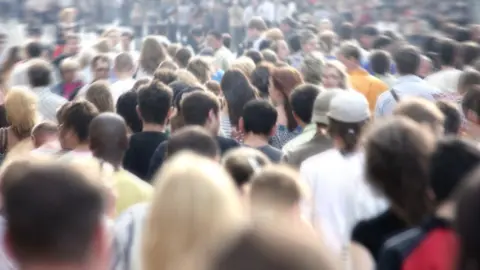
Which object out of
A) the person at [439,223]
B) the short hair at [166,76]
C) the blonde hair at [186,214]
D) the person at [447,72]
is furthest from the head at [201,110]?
the person at [447,72]

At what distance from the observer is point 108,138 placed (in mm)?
4668

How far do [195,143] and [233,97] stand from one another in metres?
3.06

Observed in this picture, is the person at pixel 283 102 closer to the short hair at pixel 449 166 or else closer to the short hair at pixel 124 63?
the short hair at pixel 124 63

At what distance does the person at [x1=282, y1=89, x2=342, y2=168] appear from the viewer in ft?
17.8

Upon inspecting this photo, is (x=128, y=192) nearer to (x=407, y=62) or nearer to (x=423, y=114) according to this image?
(x=423, y=114)

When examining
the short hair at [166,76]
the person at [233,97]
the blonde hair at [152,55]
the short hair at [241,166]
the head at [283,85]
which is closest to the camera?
the short hair at [241,166]

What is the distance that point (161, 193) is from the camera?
300 cm

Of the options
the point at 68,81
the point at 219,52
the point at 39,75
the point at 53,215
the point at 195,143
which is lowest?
the point at 219,52

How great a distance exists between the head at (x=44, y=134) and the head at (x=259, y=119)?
1.23 meters

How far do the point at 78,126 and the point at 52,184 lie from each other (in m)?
3.00

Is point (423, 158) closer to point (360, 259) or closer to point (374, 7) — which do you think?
point (360, 259)

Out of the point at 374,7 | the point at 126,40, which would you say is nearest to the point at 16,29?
the point at 126,40

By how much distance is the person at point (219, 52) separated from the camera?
1238cm

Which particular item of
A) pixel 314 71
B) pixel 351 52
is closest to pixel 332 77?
pixel 314 71
